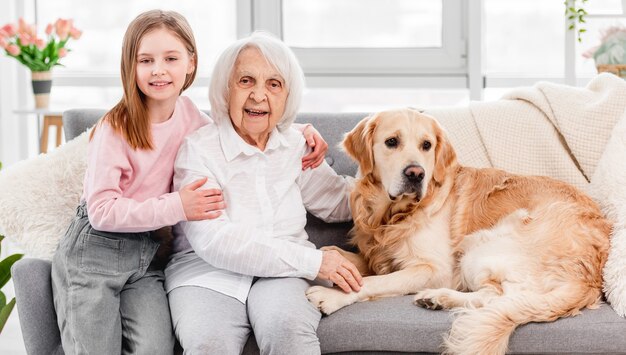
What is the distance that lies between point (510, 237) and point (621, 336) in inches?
17.8

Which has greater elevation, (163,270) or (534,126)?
(534,126)

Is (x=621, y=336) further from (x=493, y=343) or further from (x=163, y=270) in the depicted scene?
(x=163, y=270)

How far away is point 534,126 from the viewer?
271cm

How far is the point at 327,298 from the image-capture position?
216 cm

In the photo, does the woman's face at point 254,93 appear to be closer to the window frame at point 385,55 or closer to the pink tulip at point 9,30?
the window frame at point 385,55

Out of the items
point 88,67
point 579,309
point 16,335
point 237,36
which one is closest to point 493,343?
point 579,309

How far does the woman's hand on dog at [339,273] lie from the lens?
219 cm

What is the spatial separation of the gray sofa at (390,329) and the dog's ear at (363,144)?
0.45 m

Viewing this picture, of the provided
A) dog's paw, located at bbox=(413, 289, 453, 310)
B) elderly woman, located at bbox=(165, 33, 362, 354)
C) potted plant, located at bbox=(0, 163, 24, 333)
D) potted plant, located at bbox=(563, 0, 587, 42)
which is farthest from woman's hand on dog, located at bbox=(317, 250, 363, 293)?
potted plant, located at bbox=(563, 0, 587, 42)

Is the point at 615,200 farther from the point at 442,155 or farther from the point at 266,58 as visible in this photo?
the point at 266,58

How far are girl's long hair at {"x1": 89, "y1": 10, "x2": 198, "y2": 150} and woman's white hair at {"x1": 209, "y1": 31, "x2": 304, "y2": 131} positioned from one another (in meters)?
0.16

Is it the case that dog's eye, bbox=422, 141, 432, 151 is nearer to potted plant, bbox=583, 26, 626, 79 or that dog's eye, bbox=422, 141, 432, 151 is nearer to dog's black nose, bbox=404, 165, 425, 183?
dog's black nose, bbox=404, 165, 425, 183

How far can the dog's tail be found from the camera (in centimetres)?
199

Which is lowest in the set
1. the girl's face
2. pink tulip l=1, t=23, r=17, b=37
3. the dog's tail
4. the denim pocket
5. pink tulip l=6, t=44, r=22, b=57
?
the dog's tail
